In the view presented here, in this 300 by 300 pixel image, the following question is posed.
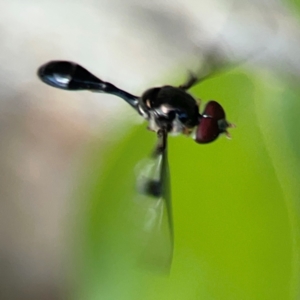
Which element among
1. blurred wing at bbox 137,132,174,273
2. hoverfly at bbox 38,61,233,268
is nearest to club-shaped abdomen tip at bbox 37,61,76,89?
hoverfly at bbox 38,61,233,268

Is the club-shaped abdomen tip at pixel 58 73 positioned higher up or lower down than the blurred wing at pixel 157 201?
higher up

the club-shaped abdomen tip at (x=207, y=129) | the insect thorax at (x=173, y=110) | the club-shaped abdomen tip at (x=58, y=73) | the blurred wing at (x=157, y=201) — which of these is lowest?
the blurred wing at (x=157, y=201)

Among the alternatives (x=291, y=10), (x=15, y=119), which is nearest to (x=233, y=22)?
(x=291, y=10)

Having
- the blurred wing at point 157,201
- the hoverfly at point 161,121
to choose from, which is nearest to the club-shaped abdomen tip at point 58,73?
the hoverfly at point 161,121

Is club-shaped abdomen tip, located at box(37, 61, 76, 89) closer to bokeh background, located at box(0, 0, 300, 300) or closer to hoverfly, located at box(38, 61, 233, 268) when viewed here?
hoverfly, located at box(38, 61, 233, 268)

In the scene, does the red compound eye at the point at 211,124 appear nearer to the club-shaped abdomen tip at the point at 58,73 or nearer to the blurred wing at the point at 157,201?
the blurred wing at the point at 157,201

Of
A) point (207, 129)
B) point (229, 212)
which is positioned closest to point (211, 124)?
point (207, 129)

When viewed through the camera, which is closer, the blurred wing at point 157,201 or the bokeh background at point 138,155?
the blurred wing at point 157,201
